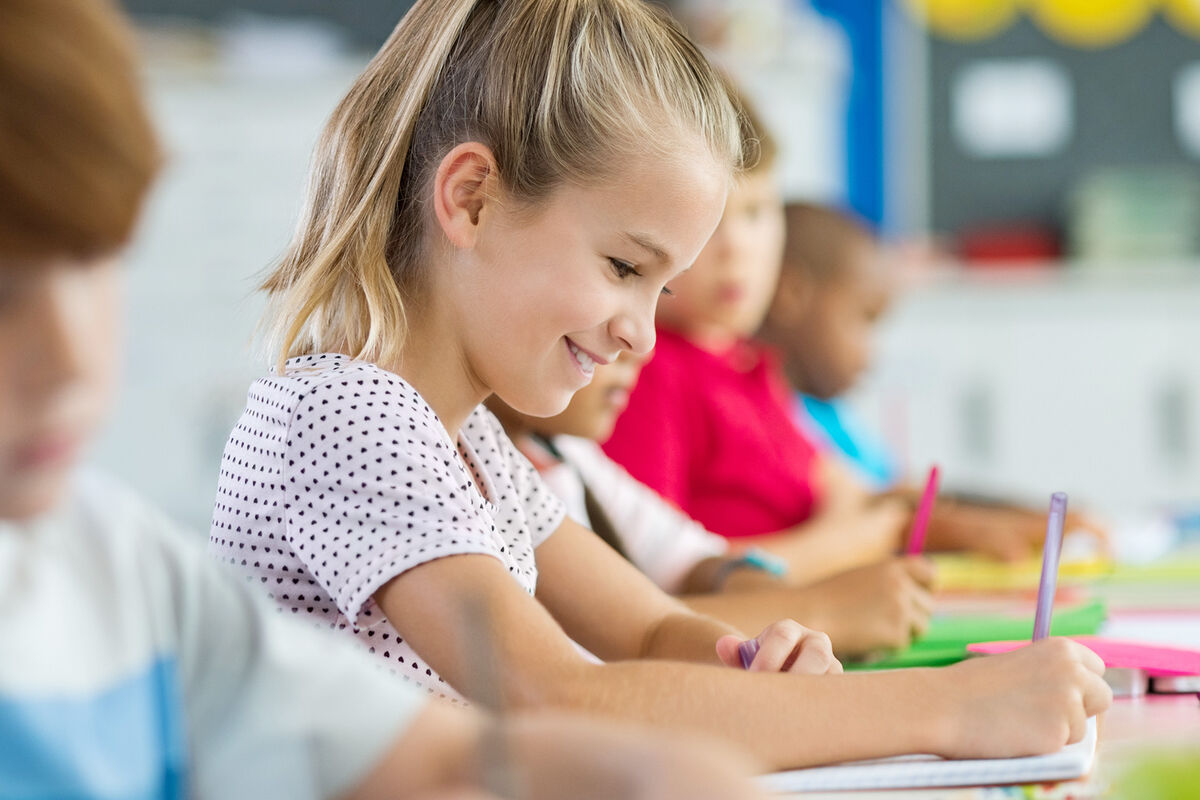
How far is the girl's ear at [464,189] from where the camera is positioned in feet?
2.41

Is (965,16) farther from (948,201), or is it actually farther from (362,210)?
(362,210)

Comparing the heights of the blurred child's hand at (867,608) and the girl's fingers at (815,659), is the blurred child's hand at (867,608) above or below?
below

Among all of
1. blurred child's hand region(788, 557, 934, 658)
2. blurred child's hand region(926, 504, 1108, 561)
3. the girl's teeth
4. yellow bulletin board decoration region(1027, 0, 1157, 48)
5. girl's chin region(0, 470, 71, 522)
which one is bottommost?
blurred child's hand region(926, 504, 1108, 561)

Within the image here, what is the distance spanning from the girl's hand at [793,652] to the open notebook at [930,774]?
9 cm

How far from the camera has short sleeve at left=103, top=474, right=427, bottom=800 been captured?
1.45ft

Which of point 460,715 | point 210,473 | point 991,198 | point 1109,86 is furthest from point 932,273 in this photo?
point 460,715

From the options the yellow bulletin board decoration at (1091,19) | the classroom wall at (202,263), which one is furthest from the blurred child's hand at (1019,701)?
the yellow bulletin board decoration at (1091,19)

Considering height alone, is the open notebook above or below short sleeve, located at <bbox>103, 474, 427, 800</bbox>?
below

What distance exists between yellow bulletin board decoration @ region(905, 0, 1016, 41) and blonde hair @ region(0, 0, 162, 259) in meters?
3.96

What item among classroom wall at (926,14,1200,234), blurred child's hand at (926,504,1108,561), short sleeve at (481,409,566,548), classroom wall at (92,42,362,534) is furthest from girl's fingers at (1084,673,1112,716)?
classroom wall at (926,14,1200,234)

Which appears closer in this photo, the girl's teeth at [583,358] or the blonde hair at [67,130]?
the blonde hair at [67,130]

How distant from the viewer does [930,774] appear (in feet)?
1.82

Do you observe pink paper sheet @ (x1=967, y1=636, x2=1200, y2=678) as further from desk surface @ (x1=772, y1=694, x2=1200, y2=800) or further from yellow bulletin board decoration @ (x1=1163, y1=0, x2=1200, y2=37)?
yellow bulletin board decoration @ (x1=1163, y1=0, x2=1200, y2=37)

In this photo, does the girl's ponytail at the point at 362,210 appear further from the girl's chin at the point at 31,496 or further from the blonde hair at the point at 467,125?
the girl's chin at the point at 31,496
